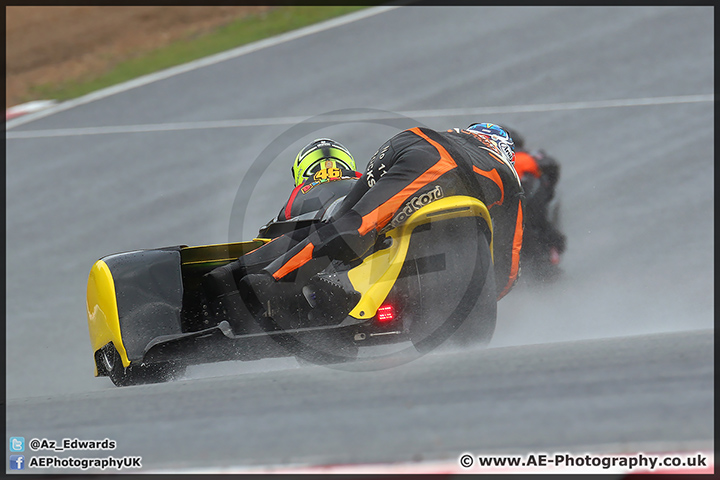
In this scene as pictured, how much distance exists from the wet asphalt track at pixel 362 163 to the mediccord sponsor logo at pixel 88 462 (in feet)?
0.24

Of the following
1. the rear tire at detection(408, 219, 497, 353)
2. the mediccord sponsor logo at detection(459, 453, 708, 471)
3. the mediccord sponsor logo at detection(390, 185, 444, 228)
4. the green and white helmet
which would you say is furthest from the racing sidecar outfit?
the mediccord sponsor logo at detection(459, 453, 708, 471)

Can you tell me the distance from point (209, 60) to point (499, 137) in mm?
6163

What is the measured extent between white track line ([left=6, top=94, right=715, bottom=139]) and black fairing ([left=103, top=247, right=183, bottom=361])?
12.7ft

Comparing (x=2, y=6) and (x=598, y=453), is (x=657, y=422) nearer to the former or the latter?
(x=598, y=453)

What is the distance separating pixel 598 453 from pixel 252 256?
1.75 meters

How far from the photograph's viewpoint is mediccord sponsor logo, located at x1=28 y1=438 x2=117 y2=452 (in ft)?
8.32

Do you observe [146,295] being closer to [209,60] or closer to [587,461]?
[587,461]

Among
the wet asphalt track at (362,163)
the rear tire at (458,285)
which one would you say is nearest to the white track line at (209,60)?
the wet asphalt track at (362,163)

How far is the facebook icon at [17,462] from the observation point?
258 cm

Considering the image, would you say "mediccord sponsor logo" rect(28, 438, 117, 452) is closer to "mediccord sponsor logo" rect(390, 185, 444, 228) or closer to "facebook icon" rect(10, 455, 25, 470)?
"facebook icon" rect(10, 455, 25, 470)

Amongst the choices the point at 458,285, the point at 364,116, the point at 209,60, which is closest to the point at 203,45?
the point at 209,60

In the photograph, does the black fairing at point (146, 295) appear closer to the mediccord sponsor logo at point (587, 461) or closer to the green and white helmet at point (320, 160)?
the green and white helmet at point (320, 160)

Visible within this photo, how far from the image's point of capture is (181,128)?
25.0 ft

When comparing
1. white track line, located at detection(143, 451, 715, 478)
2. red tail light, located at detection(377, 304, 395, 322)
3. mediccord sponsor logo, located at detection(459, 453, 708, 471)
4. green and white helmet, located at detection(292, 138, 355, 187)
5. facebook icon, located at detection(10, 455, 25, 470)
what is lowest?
facebook icon, located at detection(10, 455, 25, 470)
